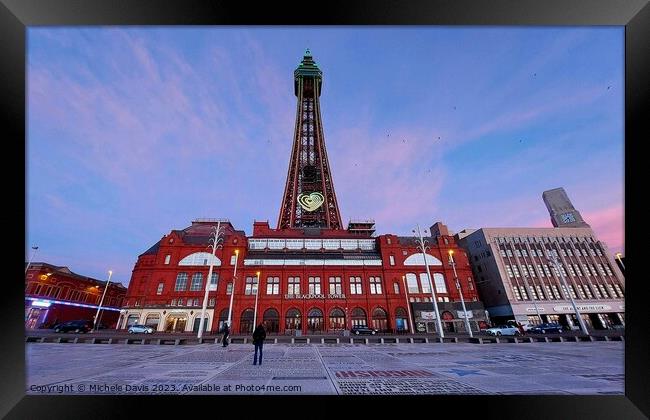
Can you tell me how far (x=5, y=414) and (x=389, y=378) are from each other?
24.7 feet

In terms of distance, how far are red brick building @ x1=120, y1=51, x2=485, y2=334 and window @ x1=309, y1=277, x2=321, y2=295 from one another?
15cm

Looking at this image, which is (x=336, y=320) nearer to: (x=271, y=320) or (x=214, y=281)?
(x=271, y=320)

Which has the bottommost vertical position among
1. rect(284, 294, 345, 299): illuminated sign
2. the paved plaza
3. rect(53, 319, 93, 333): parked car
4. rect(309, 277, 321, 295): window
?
the paved plaza

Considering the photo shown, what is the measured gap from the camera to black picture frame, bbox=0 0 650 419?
4316 mm

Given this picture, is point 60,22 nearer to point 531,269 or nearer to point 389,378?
point 389,378

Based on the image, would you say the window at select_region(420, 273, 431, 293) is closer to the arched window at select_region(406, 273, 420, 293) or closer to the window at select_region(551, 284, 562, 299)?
the arched window at select_region(406, 273, 420, 293)

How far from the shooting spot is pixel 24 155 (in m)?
4.65

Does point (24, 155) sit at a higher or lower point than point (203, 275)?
lower

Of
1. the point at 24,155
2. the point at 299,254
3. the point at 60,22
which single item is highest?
the point at 299,254

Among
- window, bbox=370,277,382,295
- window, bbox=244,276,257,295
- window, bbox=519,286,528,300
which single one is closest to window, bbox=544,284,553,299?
window, bbox=519,286,528,300

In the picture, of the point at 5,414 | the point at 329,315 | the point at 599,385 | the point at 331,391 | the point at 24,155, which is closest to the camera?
the point at 5,414

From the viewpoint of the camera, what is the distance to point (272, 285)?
145ft

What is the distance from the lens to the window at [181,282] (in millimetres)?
43062

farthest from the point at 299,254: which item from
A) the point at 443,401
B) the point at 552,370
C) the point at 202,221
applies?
the point at 443,401
